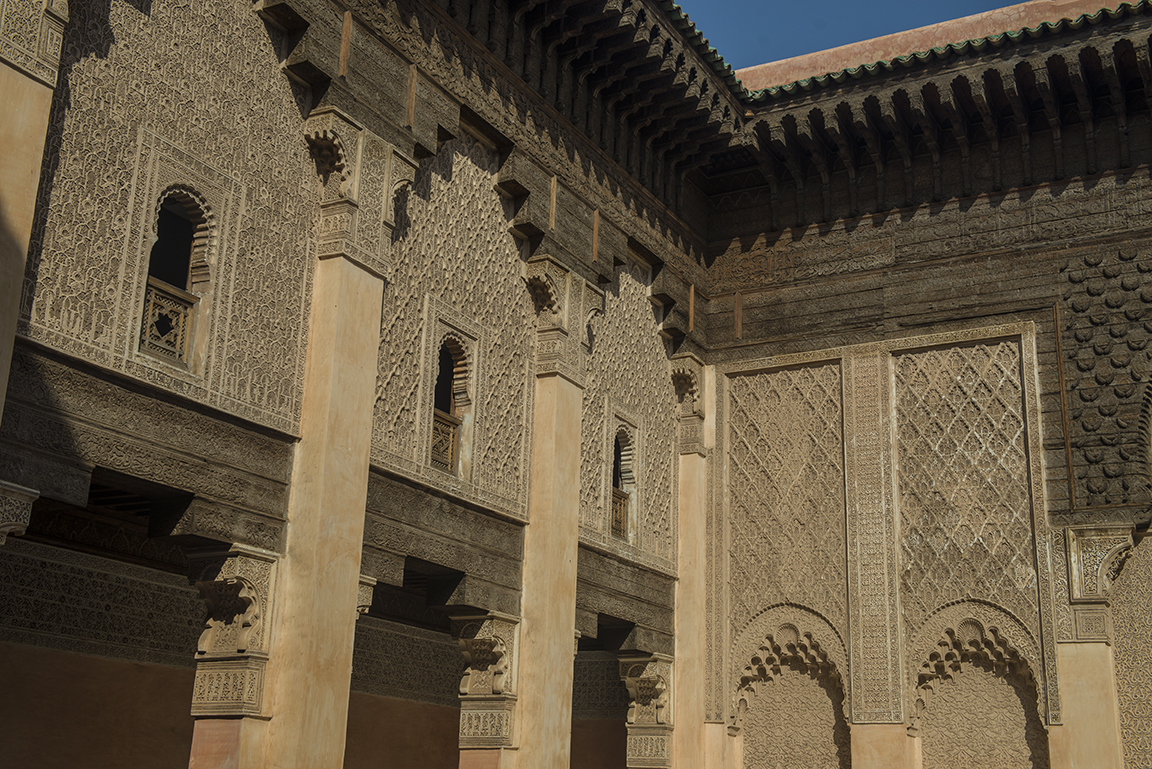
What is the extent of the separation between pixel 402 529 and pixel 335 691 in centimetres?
100

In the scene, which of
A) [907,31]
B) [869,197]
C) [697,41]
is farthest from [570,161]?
[907,31]

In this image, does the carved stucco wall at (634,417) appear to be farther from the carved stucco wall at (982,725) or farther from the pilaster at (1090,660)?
the pilaster at (1090,660)

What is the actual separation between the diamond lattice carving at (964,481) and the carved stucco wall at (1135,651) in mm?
535

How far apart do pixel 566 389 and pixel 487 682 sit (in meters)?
1.85

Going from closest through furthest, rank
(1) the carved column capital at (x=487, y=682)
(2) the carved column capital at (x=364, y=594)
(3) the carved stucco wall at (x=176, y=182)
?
(3) the carved stucco wall at (x=176, y=182) < (2) the carved column capital at (x=364, y=594) < (1) the carved column capital at (x=487, y=682)

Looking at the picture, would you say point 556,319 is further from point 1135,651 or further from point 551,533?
point 1135,651

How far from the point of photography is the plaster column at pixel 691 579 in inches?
343

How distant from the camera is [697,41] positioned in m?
8.65

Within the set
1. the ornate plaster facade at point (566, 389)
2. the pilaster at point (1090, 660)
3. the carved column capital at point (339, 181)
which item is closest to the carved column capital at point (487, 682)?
the ornate plaster facade at point (566, 389)

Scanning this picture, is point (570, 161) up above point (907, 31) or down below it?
below

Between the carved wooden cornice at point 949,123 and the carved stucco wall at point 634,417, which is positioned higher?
the carved wooden cornice at point 949,123

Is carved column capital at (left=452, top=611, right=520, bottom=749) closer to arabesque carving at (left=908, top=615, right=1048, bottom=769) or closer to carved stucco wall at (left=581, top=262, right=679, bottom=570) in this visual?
carved stucco wall at (left=581, top=262, right=679, bottom=570)

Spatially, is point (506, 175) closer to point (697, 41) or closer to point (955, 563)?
point (697, 41)

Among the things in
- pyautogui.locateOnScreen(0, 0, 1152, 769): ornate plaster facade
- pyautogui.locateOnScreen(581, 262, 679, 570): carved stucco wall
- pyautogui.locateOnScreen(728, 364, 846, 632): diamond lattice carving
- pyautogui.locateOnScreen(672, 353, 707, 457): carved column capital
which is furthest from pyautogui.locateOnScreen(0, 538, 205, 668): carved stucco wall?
pyautogui.locateOnScreen(728, 364, 846, 632): diamond lattice carving
